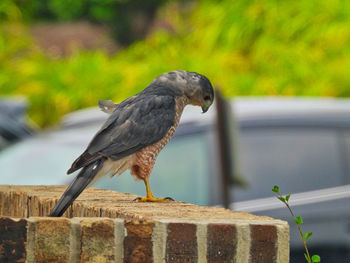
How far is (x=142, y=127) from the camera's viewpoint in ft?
12.0

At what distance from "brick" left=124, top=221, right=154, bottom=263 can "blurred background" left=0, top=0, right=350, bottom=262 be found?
3915mm

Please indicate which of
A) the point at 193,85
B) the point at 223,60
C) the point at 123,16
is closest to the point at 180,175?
the point at 193,85

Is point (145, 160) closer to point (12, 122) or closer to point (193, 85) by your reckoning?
point (193, 85)

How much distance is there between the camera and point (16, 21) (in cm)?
1237

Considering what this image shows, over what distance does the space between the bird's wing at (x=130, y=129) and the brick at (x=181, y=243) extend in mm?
1115

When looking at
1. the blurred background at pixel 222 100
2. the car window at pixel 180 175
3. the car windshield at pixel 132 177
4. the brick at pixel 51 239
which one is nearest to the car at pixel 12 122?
the blurred background at pixel 222 100

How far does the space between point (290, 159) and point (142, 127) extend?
3691 mm

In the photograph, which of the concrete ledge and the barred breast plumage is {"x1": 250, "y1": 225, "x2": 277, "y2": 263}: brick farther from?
the barred breast plumage

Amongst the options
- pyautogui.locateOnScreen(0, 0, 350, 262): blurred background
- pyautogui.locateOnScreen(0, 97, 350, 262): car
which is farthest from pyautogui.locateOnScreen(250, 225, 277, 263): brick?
pyautogui.locateOnScreen(0, 97, 350, 262): car

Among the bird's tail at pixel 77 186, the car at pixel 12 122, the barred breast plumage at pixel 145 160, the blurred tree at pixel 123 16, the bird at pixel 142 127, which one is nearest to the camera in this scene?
the bird's tail at pixel 77 186

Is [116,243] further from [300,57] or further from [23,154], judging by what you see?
[300,57]

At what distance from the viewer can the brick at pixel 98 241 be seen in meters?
2.35

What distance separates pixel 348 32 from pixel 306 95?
43.5 inches

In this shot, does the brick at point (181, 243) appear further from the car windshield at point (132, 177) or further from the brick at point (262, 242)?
the car windshield at point (132, 177)
